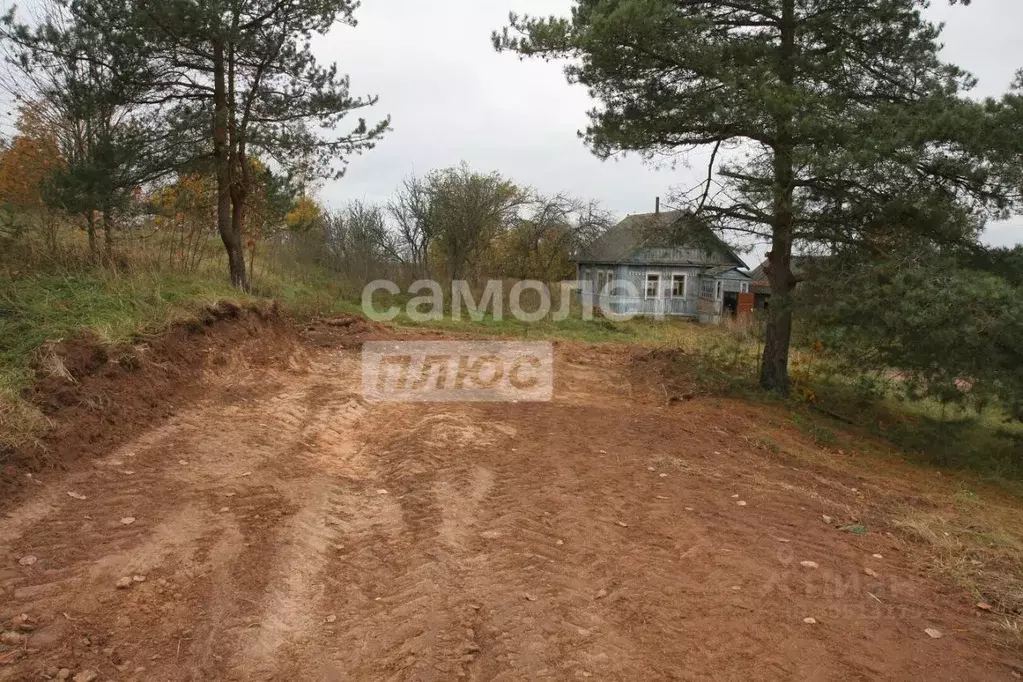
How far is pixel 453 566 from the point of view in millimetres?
4129

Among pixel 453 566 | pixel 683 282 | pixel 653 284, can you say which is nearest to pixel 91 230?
pixel 453 566

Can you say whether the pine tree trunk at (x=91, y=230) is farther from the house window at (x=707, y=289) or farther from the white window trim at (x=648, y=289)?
the house window at (x=707, y=289)

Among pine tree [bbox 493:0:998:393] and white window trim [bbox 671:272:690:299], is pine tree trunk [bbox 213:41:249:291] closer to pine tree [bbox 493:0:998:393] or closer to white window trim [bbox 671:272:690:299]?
pine tree [bbox 493:0:998:393]

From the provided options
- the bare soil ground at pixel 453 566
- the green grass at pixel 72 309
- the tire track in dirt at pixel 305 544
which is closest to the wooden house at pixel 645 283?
the green grass at pixel 72 309

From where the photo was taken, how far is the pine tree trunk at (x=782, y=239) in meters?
8.95

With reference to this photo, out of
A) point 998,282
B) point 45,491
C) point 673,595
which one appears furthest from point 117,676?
point 998,282

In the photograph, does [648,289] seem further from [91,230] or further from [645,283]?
[91,230]

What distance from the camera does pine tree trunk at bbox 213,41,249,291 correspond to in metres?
11.8

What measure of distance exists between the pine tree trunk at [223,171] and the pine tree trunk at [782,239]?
931cm

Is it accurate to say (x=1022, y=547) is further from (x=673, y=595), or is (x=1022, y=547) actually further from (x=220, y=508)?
(x=220, y=508)

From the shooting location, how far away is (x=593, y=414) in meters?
8.56

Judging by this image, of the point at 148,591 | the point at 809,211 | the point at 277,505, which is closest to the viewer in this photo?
the point at 148,591

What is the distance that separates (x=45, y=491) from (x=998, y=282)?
966 cm

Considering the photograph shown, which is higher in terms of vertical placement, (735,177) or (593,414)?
(735,177)
